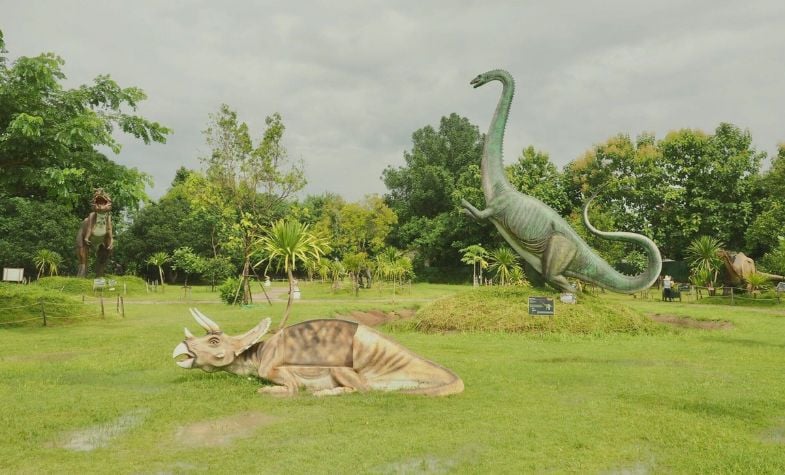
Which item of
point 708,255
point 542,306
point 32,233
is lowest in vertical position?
point 542,306

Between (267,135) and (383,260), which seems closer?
(267,135)

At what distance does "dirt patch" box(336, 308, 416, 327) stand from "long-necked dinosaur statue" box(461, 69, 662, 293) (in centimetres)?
395

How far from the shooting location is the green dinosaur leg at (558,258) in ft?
52.9

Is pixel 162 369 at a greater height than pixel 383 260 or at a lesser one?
lesser

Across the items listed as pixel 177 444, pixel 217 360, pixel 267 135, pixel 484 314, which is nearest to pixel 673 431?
pixel 177 444

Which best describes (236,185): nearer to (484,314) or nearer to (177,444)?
(484,314)

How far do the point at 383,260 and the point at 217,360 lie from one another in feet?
93.0

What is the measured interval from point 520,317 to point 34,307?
1298cm

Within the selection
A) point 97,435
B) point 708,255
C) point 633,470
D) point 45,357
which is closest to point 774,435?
point 633,470

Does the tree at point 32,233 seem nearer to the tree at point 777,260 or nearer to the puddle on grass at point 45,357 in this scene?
the puddle on grass at point 45,357

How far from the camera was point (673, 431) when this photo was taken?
595cm

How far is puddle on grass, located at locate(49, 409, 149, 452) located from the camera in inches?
217

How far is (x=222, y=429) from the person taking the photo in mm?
5996

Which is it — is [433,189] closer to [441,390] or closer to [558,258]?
[558,258]
